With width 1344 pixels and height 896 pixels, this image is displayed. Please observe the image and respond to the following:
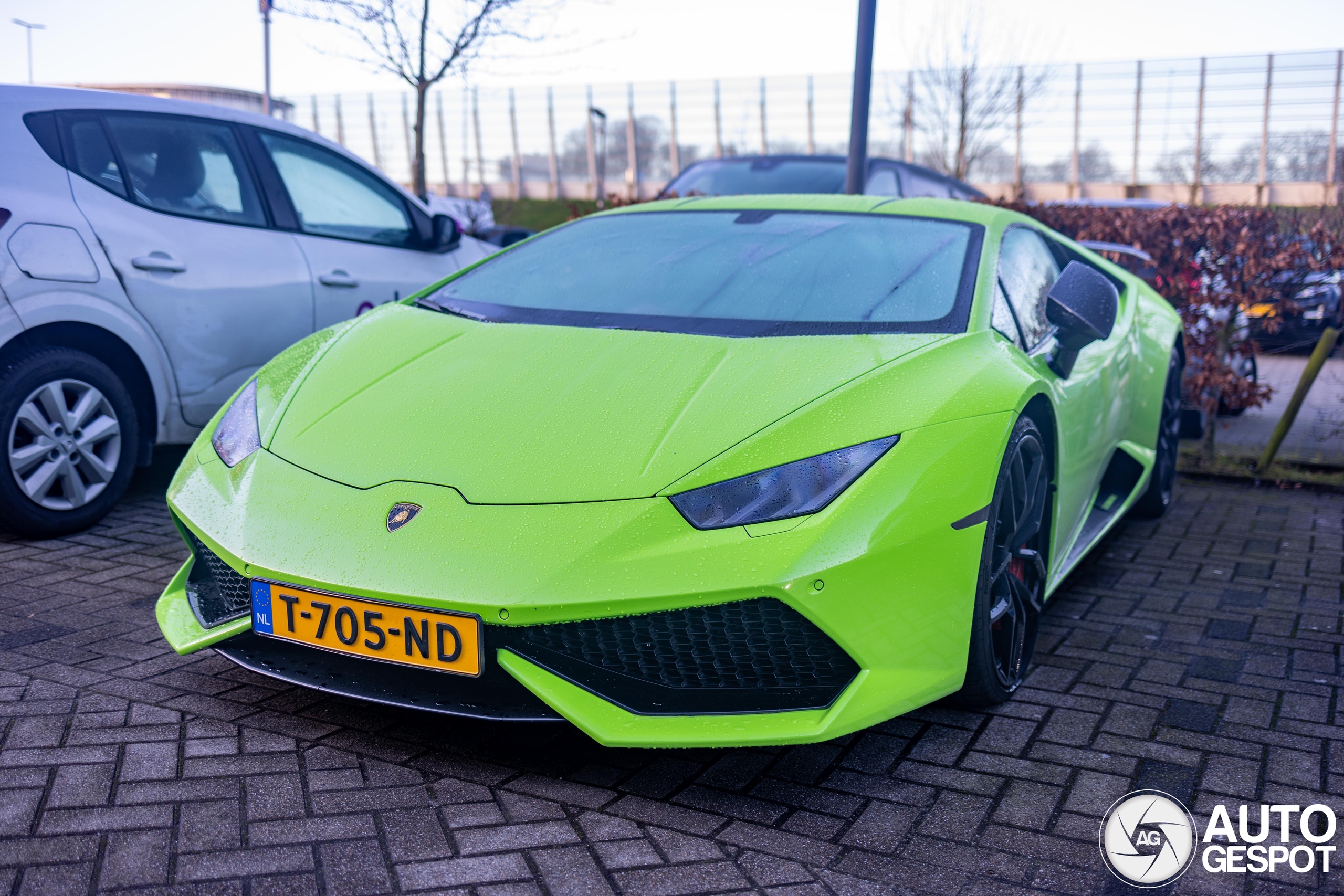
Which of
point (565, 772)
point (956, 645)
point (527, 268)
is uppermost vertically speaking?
point (527, 268)

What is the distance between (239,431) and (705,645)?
139 cm

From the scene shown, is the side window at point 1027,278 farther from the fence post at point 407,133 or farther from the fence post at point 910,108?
the fence post at point 407,133

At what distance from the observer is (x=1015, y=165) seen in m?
26.1

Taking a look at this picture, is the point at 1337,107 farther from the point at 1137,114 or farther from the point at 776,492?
the point at 776,492

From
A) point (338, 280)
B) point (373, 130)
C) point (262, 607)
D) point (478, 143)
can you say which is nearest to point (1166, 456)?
point (338, 280)

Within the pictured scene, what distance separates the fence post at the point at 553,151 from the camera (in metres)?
34.6

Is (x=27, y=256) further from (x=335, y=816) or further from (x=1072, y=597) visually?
(x=1072, y=597)

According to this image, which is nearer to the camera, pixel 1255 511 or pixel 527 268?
pixel 527 268

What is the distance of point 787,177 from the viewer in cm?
857

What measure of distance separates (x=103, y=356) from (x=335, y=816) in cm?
271

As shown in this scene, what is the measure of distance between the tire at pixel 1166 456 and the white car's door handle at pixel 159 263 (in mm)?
4029

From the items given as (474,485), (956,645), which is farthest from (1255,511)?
(474,485)

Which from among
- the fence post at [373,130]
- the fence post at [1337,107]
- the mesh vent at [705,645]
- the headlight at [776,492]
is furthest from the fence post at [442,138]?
the mesh vent at [705,645]

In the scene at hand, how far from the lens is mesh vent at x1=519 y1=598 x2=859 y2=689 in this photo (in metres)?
2.25
